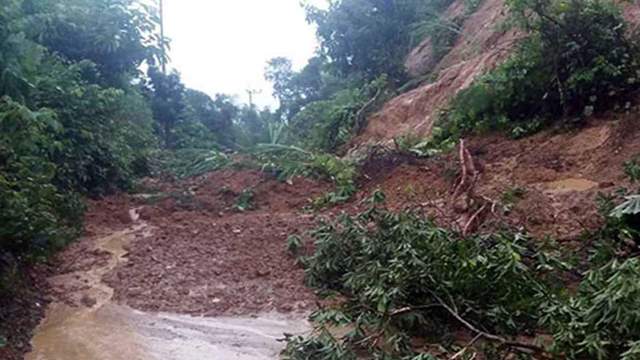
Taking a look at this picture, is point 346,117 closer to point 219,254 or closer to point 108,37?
point 108,37

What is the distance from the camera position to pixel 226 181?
11.4m

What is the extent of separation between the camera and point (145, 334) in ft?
16.5

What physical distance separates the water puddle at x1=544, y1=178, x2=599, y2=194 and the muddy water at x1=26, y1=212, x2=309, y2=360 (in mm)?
3123

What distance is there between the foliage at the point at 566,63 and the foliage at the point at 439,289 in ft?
12.4

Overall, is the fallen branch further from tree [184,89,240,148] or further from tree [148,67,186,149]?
tree [184,89,240,148]

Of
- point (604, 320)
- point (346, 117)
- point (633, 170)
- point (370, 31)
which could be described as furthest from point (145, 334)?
point (370, 31)

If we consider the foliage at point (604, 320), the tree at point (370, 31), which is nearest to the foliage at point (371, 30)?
the tree at point (370, 31)

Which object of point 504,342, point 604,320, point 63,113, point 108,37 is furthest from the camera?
point 108,37

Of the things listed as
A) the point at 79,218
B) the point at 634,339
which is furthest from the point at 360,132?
the point at 634,339

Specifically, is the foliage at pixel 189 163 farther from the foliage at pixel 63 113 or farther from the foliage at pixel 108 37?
the foliage at pixel 108 37

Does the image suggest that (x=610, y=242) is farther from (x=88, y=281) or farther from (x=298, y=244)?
(x=88, y=281)

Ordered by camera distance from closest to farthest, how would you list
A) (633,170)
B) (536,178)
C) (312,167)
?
(633,170), (536,178), (312,167)

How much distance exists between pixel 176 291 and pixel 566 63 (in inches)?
215

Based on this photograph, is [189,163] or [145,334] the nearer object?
[145,334]
